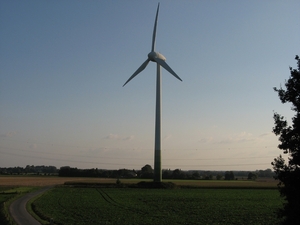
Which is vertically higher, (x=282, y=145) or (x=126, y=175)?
(x=126, y=175)

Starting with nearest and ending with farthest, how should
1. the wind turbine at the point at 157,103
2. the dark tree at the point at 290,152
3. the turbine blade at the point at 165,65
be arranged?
the dark tree at the point at 290,152, the turbine blade at the point at 165,65, the wind turbine at the point at 157,103

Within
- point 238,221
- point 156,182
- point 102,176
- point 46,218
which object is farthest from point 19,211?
point 102,176

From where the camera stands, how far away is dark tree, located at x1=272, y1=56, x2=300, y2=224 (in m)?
14.5

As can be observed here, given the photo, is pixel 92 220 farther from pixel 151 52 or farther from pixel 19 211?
pixel 151 52

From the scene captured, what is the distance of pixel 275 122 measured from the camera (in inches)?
619

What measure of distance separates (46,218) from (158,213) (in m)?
10.7

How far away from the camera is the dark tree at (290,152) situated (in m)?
14.5

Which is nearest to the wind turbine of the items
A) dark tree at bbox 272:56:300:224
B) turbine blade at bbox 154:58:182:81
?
turbine blade at bbox 154:58:182:81

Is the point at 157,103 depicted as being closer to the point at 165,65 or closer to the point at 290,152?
the point at 165,65

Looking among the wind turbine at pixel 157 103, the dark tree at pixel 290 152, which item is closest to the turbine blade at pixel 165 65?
the wind turbine at pixel 157 103

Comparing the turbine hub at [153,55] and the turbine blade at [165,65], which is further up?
the turbine hub at [153,55]

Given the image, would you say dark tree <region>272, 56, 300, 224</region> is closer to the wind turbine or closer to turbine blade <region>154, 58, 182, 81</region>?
turbine blade <region>154, 58, 182, 81</region>

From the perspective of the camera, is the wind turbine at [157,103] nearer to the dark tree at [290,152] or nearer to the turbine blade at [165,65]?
the turbine blade at [165,65]

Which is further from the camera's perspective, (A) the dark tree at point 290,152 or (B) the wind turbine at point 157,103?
(B) the wind turbine at point 157,103
